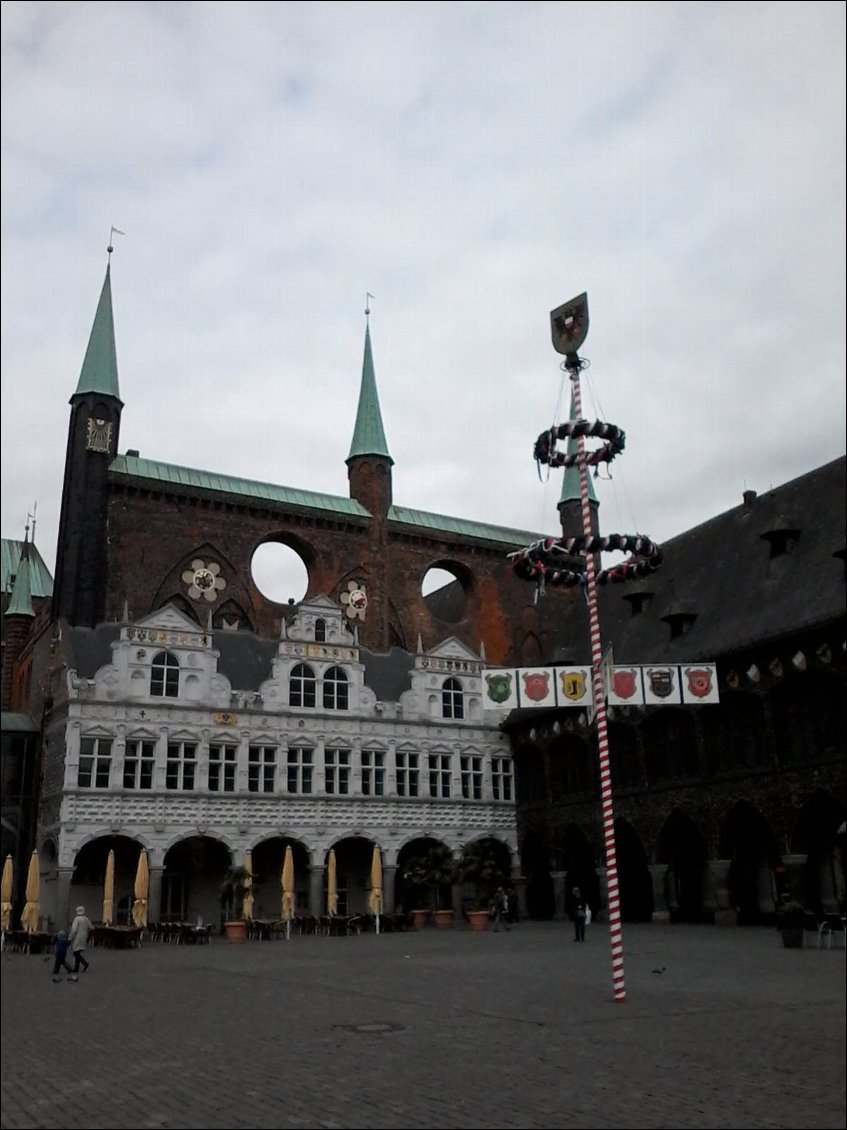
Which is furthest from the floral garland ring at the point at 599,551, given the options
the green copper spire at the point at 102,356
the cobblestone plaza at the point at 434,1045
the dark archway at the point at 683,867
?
the green copper spire at the point at 102,356

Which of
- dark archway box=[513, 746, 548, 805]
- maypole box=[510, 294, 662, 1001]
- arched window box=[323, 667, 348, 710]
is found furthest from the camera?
dark archway box=[513, 746, 548, 805]

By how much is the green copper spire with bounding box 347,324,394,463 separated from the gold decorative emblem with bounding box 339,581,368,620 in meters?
7.88

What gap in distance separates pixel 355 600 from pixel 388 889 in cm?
1499

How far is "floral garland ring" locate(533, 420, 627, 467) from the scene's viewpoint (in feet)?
70.2

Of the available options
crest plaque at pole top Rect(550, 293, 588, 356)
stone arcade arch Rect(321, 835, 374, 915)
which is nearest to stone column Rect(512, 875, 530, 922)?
stone arcade arch Rect(321, 835, 374, 915)

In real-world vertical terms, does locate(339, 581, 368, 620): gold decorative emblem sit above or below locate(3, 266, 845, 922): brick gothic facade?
above

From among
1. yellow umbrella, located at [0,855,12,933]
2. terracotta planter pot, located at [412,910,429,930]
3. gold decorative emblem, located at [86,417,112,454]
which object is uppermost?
gold decorative emblem, located at [86,417,112,454]

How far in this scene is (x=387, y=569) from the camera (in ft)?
176

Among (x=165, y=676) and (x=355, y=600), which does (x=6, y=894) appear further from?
(x=355, y=600)

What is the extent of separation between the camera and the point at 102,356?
1935 inches

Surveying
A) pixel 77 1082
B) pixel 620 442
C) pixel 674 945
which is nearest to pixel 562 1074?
pixel 77 1082

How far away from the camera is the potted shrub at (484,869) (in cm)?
4250

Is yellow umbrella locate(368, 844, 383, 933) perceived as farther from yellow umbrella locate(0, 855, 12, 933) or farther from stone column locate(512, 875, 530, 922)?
yellow umbrella locate(0, 855, 12, 933)

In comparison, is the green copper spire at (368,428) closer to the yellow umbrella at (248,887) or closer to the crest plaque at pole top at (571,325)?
the yellow umbrella at (248,887)
